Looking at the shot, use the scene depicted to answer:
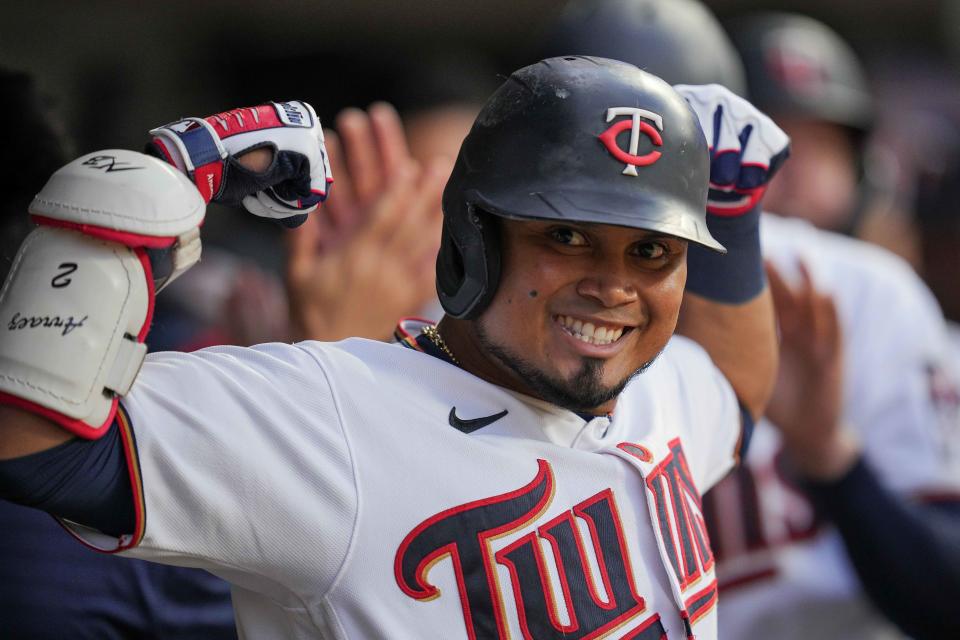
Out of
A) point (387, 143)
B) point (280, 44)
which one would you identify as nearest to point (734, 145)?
point (387, 143)

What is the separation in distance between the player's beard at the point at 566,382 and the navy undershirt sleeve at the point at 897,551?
2196 mm

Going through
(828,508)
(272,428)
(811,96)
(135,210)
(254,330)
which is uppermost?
(135,210)

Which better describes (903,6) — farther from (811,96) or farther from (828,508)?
(828,508)

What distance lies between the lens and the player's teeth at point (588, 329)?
6.95 feet

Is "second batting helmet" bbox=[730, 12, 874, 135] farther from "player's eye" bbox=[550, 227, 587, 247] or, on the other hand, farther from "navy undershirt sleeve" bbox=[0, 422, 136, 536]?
"navy undershirt sleeve" bbox=[0, 422, 136, 536]

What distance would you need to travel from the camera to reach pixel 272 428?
6.44 feet

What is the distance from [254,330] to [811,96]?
254 centimetres

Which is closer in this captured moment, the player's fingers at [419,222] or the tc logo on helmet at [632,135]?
the tc logo on helmet at [632,135]

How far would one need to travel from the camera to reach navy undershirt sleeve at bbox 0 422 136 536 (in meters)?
1.75

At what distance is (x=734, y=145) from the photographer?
8.25 ft

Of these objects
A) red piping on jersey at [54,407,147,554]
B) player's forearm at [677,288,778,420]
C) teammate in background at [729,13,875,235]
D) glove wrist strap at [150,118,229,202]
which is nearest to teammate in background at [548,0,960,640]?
teammate in background at [729,13,875,235]

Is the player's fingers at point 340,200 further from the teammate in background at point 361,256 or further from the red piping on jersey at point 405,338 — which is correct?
the red piping on jersey at point 405,338

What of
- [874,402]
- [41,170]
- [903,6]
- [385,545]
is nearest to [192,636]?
[385,545]

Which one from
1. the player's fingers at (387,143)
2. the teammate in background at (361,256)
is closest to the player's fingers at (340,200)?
the teammate in background at (361,256)
